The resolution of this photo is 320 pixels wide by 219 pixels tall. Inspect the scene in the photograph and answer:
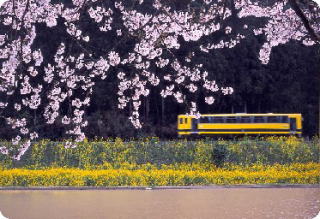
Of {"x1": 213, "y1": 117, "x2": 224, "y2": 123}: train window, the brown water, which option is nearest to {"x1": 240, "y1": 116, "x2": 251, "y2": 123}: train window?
{"x1": 213, "y1": 117, "x2": 224, "y2": 123}: train window

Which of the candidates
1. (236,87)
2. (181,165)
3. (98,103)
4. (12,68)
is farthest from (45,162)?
(236,87)

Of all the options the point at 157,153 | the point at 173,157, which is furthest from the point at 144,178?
the point at 157,153

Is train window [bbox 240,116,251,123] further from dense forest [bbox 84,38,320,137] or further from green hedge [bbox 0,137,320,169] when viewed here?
green hedge [bbox 0,137,320,169]

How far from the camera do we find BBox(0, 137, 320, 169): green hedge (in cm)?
2328

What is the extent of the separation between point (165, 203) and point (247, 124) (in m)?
25.7

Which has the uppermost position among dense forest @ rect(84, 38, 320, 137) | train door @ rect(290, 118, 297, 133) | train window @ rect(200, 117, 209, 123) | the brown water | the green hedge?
dense forest @ rect(84, 38, 320, 137)

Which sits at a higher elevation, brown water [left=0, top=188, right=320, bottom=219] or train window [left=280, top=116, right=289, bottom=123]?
train window [left=280, top=116, right=289, bottom=123]

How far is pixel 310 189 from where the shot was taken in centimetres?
1598

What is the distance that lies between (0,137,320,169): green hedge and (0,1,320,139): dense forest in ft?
15.0

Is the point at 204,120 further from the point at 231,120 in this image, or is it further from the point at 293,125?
the point at 293,125

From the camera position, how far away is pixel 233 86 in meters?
33.4

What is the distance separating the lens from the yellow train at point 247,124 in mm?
37250

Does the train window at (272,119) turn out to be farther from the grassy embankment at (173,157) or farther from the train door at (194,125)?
the grassy embankment at (173,157)

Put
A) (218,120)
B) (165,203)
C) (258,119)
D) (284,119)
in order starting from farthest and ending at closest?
1. (284,119)
2. (218,120)
3. (258,119)
4. (165,203)
